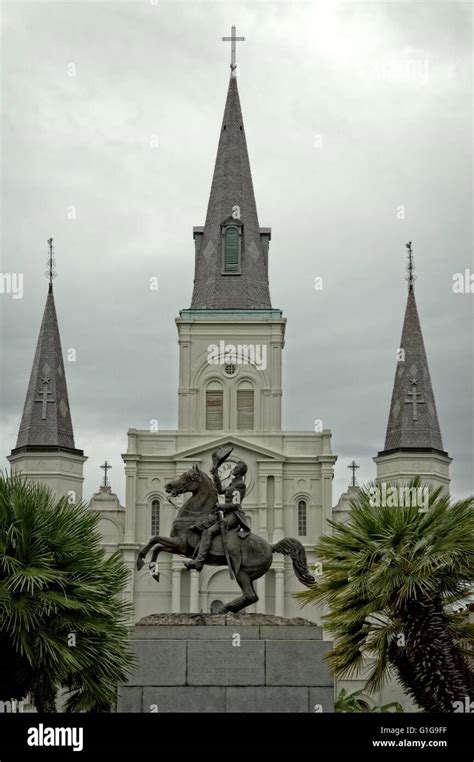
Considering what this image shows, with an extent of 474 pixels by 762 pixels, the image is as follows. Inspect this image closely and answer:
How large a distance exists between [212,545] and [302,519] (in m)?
54.4

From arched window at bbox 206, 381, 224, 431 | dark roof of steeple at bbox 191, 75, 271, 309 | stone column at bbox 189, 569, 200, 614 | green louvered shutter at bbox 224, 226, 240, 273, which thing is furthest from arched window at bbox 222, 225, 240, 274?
stone column at bbox 189, 569, 200, 614

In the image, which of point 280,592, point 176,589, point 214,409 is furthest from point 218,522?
point 214,409

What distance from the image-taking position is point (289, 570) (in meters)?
75.5

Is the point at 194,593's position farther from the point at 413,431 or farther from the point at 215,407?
the point at 413,431

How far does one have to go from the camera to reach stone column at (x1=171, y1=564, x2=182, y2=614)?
74562 millimetres

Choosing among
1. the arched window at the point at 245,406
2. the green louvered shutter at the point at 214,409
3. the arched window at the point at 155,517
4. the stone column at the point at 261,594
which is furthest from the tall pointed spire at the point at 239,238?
the stone column at the point at 261,594

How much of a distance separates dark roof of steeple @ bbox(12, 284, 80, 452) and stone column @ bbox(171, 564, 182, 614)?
33.9 feet

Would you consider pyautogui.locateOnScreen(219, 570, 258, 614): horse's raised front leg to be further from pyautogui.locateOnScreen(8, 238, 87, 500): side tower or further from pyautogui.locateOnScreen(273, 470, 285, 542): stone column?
pyautogui.locateOnScreen(8, 238, 87, 500): side tower

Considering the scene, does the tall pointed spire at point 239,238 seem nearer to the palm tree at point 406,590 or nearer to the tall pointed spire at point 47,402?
the tall pointed spire at point 47,402

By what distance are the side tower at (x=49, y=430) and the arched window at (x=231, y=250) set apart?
11.4 meters

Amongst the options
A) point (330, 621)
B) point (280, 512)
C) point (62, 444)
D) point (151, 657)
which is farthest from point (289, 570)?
point (151, 657)

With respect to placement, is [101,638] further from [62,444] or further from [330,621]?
[62,444]

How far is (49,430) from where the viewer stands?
80.1 meters

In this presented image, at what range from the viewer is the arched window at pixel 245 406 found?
7944 centimetres
